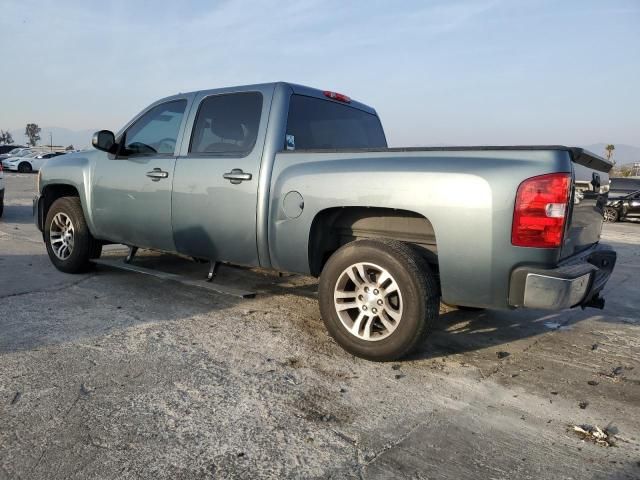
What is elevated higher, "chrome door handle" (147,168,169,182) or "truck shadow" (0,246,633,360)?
"chrome door handle" (147,168,169,182)

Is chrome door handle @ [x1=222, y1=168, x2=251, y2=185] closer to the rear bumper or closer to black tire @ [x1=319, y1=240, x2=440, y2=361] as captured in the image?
black tire @ [x1=319, y1=240, x2=440, y2=361]

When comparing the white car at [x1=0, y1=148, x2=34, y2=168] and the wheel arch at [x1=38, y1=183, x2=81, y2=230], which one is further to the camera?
the white car at [x1=0, y1=148, x2=34, y2=168]

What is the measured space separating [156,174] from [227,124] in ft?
2.78

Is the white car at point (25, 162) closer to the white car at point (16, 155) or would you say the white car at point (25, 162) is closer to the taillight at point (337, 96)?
the white car at point (16, 155)

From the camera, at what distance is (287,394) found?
2.79m

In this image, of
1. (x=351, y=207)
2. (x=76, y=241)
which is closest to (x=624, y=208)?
(x=351, y=207)

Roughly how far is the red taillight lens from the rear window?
183 cm

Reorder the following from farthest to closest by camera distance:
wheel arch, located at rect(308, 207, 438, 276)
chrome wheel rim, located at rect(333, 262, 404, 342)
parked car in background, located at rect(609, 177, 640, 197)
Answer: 1. parked car in background, located at rect(609, 177, 640, 197)
2. wheel arch, located at rect(308, 207, 438, 276)
3. chrome wheel rim, located at rect(333, 262, 404, 342)

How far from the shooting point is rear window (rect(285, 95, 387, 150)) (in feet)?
13.2

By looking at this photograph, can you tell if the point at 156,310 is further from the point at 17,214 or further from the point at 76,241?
the point at 17,214

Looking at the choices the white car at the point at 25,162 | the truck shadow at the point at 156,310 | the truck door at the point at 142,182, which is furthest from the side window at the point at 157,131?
the white car at the point at 25,162

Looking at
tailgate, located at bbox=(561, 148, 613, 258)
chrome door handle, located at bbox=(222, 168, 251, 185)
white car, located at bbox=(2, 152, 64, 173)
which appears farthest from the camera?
Result: white car, located at bbox=(2, 152, 64, 173)

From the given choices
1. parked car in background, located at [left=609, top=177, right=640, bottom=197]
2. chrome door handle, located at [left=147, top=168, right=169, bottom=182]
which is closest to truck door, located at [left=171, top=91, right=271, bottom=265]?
chrome door handle, located at [left=147, top=168, right=169, bottom=182]

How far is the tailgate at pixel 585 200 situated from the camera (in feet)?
9.77
